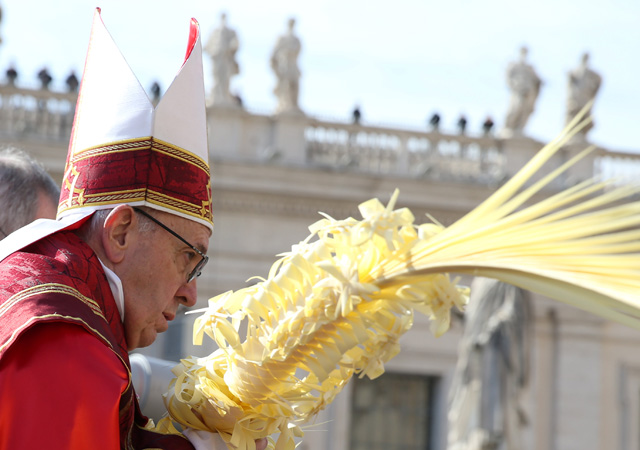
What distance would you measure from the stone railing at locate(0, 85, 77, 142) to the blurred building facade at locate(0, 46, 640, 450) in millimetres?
19

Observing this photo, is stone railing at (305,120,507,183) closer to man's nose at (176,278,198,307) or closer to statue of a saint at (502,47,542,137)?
statue of a saint at (502,47,542,137)

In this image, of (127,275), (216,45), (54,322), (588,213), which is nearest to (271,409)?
(127,275)

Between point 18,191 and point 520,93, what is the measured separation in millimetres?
15109

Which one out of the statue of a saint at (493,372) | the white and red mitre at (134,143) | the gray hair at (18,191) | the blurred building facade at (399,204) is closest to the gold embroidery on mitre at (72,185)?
the white and red mitre at (134,143)

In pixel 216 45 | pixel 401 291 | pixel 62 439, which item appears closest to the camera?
pixel 62 439

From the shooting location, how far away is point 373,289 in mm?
1773

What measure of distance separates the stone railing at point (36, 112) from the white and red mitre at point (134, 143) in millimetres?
14242

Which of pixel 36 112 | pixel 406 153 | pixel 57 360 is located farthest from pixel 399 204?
pixel 57 360

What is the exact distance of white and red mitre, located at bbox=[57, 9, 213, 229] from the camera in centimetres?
198

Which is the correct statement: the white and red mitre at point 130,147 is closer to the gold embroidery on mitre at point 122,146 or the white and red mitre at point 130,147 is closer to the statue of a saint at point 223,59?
the gold embroidery on mitre at point 122,146

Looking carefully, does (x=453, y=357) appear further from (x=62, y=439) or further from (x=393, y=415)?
(x=62, y=439)

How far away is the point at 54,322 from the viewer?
1672 millimetres

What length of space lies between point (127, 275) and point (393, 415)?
15.1m

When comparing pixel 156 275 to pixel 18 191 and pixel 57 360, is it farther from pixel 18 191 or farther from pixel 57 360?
pixel 18 191
